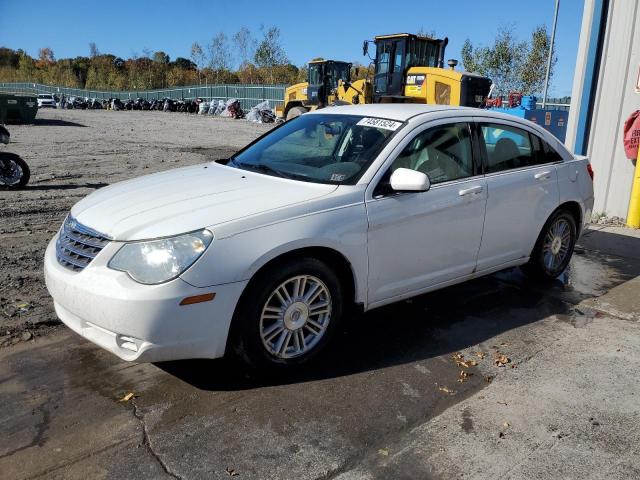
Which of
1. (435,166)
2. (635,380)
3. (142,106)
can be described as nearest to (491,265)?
(435,166)

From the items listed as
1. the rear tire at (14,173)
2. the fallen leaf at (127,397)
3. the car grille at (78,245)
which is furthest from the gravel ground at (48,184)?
the fallen leaf at (127,397)

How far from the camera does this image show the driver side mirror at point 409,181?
3787 millimetres

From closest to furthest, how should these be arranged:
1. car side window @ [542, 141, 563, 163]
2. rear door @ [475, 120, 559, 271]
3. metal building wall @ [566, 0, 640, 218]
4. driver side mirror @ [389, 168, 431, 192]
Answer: driver side mirror @ [389, 168, 431, 192] < rear door @ [475, 120, 559, 271] < car side window @ [542, 141, 563, 163] < metal building wall @ [566, 0, 640, 218]

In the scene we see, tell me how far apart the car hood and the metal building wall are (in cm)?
612

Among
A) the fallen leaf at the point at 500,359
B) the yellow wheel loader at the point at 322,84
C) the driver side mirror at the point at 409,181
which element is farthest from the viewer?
the yellow wheel loader at the point at 322,84

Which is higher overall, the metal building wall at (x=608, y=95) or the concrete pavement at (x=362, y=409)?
the metal building wall at (x=608, y=95)

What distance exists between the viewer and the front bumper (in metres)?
3.05

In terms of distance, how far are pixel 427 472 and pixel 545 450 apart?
2.19 feet

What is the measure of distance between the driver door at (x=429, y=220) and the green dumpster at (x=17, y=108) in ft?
95.8

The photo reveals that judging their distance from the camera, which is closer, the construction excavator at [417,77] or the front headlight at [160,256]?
the front headlight at [160,256]

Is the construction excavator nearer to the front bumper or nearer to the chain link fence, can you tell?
the front bumper

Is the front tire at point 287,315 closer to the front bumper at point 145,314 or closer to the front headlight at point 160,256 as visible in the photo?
the front bumper at point 145,314

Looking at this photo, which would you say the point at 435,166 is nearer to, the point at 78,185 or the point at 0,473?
the point at 0,473

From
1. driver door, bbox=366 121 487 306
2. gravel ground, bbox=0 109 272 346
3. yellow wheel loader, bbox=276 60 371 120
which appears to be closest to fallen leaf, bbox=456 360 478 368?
driver door, bbox=366 121 487 306
